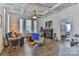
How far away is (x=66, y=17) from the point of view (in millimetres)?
2725

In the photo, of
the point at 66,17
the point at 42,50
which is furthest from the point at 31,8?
the point at 42,50

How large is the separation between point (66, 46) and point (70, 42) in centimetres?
10

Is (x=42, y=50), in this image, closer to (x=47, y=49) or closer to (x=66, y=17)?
(x=47, y=49)

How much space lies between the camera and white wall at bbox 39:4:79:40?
2.70m

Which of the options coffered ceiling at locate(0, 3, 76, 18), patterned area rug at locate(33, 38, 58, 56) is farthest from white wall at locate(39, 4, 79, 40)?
patterned area rug at locate(33, 38, 58, 56)

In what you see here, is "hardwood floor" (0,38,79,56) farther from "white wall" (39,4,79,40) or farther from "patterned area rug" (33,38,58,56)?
"white wall" (39,4,79,40)

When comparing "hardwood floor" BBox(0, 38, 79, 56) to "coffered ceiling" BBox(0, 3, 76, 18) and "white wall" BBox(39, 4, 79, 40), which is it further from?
"coffered ceiling" BBox(0, 3, 76, 18)

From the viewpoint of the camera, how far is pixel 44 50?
108 inches

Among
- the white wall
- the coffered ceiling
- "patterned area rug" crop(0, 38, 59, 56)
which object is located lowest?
"patterned area rug" crop(0, 38, 59, 56)

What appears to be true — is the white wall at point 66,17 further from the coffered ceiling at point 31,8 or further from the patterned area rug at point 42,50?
the patterned area rug at point 42,50

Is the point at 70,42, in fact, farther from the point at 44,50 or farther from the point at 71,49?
the point at 44,50

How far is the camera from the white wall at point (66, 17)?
2.70 metres

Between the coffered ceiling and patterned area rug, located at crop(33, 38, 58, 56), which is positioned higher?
the coffered ceiling

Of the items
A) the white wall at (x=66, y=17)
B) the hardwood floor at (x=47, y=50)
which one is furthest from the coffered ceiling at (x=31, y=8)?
the hardwood floor at (x=47, y=50)
